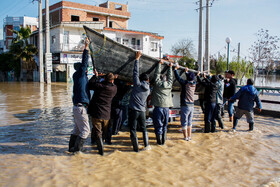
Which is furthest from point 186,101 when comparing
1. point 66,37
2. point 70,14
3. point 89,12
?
point 89,12

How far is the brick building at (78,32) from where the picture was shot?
3247 cm

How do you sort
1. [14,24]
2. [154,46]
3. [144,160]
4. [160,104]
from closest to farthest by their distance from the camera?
[144,160], [160,104], [154,46], [14,24]

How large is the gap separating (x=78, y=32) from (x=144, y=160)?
31247 mm

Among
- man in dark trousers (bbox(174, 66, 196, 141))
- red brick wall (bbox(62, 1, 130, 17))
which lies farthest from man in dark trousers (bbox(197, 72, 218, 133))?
red brick wall (bbox(62, 1, 130, 17))

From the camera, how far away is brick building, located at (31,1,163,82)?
32.5 metres

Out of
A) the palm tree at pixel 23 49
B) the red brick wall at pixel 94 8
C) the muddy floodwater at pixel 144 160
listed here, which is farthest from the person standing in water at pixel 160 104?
the red brick wall at pixel 94 8

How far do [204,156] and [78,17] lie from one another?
36875mm

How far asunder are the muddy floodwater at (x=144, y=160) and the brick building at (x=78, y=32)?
2532cm

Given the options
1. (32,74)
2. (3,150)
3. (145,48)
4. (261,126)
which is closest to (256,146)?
(261,126)

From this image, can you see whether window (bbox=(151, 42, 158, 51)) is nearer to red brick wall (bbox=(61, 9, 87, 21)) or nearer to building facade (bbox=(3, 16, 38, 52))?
red brick wall (bbox=(61, 9, 87, 21))

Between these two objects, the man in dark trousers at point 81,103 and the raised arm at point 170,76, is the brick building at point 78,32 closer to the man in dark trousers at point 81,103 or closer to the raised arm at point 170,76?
the raised arm at point 170,76

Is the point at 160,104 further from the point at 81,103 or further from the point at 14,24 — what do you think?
the point at 14,24

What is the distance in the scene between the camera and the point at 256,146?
19.9 feet

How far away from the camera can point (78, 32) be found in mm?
33438
